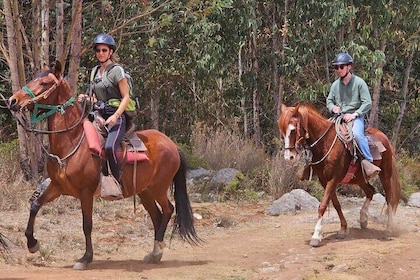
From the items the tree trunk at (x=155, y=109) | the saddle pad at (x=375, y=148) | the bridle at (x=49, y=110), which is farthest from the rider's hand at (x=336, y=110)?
the tree trunk at (x=155, y=109)

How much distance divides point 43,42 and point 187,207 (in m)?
5.96

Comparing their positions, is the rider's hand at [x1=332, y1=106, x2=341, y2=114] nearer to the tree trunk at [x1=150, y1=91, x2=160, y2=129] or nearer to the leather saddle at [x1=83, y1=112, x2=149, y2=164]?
the leather saddle at [x1=83, y1=112, x2=149, y2=164]

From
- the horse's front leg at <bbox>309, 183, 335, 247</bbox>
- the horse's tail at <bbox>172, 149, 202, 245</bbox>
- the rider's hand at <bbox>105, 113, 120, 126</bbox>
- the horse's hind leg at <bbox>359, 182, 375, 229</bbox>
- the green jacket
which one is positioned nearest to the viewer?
the rider's hand at <bbox>105, 113, 120, 126</bbox>

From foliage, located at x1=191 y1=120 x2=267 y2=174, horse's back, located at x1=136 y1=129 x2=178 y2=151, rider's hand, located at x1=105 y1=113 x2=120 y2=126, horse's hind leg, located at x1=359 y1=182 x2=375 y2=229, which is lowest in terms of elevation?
foliage, located at x1=191 y1=120 x2=267 y2=174

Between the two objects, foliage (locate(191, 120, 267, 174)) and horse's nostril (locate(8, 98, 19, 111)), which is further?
foliage (locate(191, 120, 267, 174))

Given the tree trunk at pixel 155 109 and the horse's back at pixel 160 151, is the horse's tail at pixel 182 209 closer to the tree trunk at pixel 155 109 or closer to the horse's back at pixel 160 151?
the horse's back at pixel 160 151

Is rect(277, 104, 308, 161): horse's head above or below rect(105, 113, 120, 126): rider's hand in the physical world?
below

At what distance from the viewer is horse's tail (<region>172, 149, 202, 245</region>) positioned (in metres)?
8.63

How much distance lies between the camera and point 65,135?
25.4 feet

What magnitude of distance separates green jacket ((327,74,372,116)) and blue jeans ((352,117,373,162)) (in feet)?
0.47

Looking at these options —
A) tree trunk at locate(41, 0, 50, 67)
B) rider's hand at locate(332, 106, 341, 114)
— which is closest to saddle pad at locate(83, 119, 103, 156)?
rider's hand at locate(332, 106, 341, 114)

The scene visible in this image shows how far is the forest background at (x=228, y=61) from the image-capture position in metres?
13.4

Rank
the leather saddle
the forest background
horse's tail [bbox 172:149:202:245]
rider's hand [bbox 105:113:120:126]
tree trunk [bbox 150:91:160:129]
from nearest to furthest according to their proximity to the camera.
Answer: rider's hand [bbox 105:113:120:126]
the leather saddle
horse's tail [bbox 172:149:202:245]
the forest background
tree trunk [bbox 150:91:160:129]

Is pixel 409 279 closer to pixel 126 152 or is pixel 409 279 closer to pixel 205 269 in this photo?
pixel 205 269
